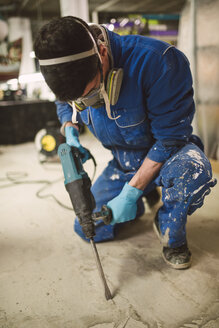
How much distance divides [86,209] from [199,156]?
0.53m

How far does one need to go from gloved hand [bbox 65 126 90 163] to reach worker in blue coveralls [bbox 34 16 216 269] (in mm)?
144

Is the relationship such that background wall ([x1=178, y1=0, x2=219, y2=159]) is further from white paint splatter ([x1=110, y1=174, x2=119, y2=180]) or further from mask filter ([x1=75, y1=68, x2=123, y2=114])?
mask filter ([x1=75, y1=68, x2=123, y2=114])

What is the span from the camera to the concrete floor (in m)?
1.03

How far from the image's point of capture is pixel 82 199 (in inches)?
46.1

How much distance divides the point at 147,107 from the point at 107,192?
61 centimetres

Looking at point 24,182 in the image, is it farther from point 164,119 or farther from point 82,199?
point 164,119

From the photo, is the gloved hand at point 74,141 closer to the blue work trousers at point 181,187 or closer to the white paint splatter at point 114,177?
Result: the white paint splatter at point 114,177

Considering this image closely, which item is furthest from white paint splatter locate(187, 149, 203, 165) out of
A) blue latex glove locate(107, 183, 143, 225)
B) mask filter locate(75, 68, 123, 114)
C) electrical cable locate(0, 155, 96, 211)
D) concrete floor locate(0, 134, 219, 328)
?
electrical cable locate(0, 155, 96, 211)

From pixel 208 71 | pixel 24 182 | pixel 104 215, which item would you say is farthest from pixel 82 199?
pixel 208 71

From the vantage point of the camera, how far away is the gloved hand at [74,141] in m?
1.41

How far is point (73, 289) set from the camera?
1.19 meters

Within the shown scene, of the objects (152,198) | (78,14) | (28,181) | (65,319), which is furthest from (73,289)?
(78,14)

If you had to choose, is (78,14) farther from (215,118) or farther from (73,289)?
(73,289)

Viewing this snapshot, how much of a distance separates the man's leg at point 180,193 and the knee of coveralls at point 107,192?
0.32 metres
